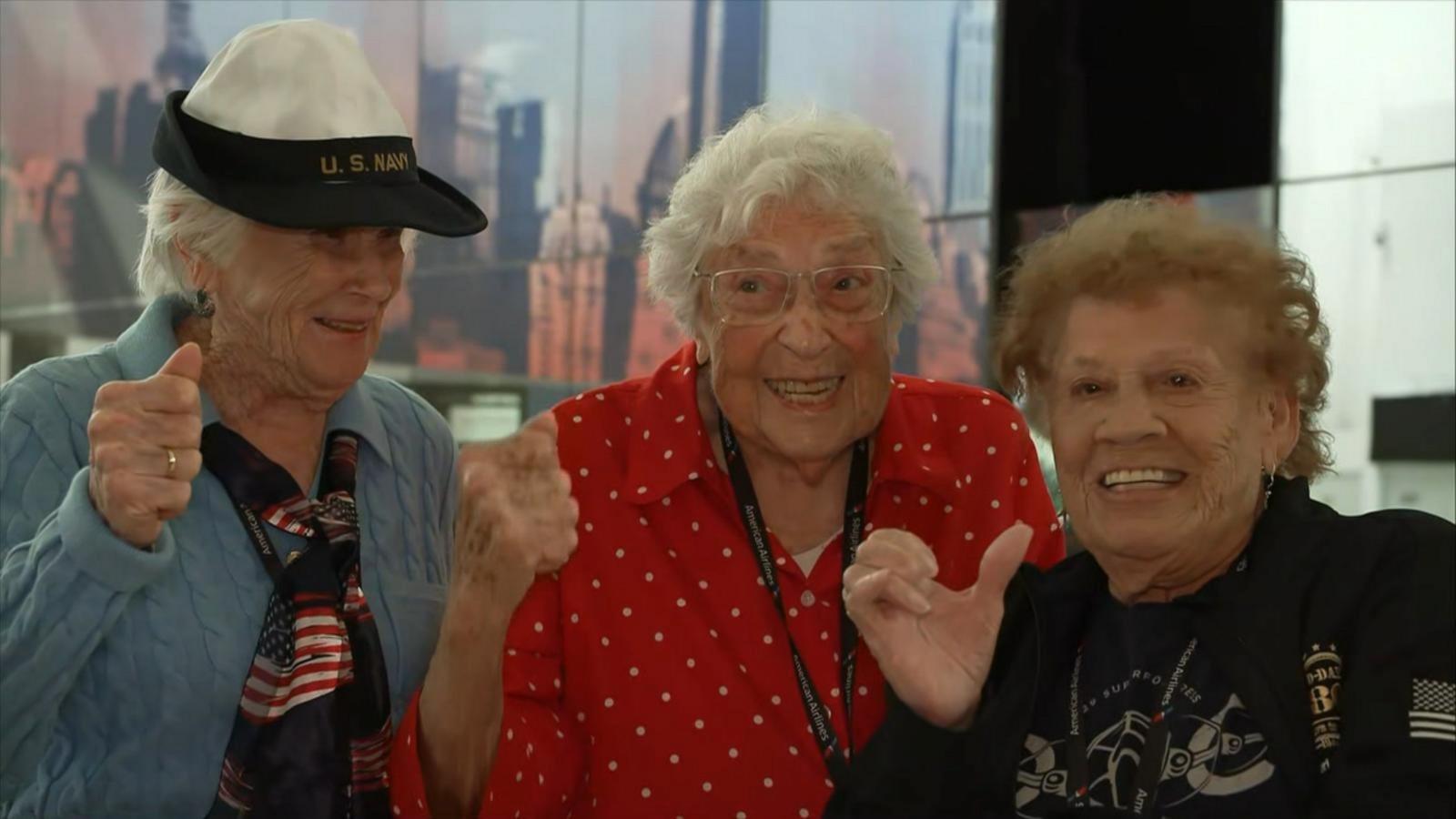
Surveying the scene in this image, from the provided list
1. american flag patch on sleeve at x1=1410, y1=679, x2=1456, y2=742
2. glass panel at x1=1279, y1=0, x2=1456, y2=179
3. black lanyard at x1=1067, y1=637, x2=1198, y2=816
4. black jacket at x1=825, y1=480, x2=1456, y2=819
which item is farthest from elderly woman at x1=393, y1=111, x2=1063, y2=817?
glass panel at x1=1279, y1=0, x2=1456, y2=179

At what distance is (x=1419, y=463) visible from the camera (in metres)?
4.95

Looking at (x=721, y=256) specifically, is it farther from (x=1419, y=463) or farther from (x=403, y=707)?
(x=1419, y=463)

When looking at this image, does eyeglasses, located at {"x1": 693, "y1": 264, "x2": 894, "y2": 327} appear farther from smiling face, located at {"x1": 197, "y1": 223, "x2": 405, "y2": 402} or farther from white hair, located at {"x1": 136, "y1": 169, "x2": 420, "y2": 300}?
white hair, located at {"x1": 136, "y1": 169, "x2": 420, "y2": 300}

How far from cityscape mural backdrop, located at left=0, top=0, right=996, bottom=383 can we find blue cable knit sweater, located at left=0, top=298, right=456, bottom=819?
12.4ft

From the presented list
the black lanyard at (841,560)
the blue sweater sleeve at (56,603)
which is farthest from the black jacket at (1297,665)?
the blue sweater sleeve at (56,603)

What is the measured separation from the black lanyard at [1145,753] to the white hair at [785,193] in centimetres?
73

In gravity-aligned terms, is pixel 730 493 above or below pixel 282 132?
below

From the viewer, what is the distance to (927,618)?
1.88m

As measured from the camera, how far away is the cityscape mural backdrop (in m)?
5.58

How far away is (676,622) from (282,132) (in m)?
0.90

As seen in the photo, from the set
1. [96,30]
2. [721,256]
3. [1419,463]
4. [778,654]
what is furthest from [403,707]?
[96,30]

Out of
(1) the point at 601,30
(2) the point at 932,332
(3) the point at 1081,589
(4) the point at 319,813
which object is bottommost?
(4) the point at 319,813

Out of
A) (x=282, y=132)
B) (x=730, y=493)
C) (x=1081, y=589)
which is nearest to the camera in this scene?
(x=1081, y=589)

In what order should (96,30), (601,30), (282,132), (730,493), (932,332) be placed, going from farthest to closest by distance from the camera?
1. (601,30)
2. (932,332)
3. (96,30)
4. (730,493)
5. (282,132)
